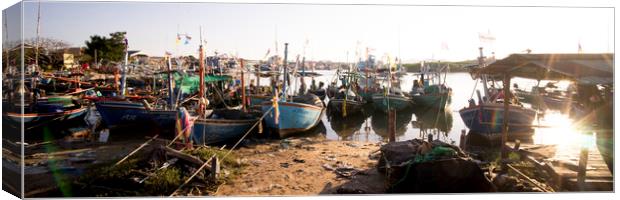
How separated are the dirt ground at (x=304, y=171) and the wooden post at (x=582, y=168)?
333 cm

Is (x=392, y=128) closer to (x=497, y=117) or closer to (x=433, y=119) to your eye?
(x=497, y=117)

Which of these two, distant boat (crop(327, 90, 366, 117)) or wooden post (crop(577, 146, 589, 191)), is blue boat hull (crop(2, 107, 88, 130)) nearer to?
wooden post (crop(577, 146, 589, 191))

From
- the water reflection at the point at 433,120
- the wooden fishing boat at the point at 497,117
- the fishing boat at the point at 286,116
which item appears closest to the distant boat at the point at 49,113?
the fishing boat at the point at 286,116

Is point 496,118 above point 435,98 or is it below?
below

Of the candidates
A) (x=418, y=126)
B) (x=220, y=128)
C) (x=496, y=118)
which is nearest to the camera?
(x=220, y=128)

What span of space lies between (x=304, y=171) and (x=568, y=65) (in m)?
5.45

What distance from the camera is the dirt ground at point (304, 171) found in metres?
8.41

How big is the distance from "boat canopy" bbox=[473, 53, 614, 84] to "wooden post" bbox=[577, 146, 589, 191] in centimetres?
112

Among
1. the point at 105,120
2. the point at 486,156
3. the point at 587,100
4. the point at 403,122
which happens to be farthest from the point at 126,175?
the point at 403,122

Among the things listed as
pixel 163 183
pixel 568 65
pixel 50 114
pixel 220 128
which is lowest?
pixel 163 183

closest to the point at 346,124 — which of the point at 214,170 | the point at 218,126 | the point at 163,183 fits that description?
the point at 218,126

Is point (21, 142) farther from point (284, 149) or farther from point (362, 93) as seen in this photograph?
point (362, 93)

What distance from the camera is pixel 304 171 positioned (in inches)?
383

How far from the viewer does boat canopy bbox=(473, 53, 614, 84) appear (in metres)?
7.03
